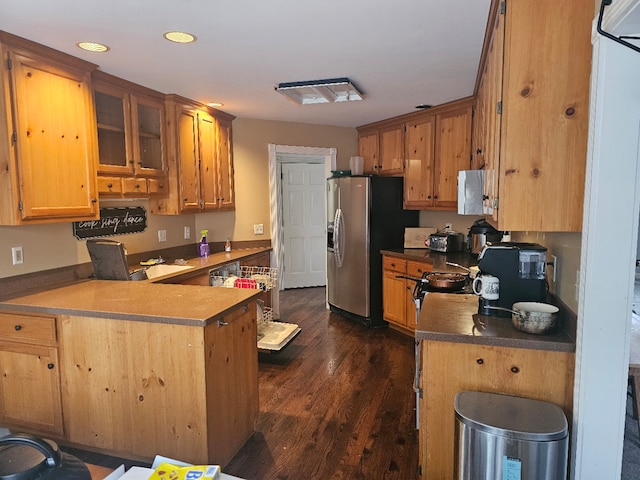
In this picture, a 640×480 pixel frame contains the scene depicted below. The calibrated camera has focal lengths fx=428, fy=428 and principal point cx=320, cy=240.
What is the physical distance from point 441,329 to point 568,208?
2.23 ft

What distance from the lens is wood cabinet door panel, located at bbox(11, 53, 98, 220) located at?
7.66 ft

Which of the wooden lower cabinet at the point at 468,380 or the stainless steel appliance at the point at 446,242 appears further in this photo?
the stainless steel appliance at the point at 446,242

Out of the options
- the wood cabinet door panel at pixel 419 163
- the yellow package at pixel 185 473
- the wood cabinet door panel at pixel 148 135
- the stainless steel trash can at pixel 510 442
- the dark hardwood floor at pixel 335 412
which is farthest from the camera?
the wood cabinet door panel at pixel 419 163

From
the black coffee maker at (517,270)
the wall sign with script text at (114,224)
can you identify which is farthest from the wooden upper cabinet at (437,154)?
the wall sign with script text at (114,224)

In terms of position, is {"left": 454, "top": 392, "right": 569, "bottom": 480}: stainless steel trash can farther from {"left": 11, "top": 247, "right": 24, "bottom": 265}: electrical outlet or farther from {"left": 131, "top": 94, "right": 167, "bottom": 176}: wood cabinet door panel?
{"left": 131, "top": 94, "right": 167, "bottom": 176}: wood cabinet door panel

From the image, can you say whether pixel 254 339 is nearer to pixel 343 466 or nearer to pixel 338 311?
pixel 343 466

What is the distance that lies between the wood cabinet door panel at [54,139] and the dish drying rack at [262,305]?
1165 millimetres

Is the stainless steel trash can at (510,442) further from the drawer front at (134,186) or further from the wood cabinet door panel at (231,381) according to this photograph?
the drawer front at (134,186)

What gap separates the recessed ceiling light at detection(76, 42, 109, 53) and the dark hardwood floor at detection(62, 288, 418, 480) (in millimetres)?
2248

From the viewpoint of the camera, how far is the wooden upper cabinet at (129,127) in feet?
9.71

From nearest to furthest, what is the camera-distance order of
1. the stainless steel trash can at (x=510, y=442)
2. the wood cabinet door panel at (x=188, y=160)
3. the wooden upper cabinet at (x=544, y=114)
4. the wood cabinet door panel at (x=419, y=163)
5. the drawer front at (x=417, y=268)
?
the stainless steel trash can at (x=510, y=442)
the wooden upper cabinet at (x=544, y=114)
the wood cabinet door panel at (x=188, y=160)
the drawer front at (x=417, y=268)
the wood cabinet door panel at (x=419, y=163)

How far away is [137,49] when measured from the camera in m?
2.50

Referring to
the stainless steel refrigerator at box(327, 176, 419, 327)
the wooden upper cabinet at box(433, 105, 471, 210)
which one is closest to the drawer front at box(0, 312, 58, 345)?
the stainless steel refrigerator at box(327, 176, 419, 327)

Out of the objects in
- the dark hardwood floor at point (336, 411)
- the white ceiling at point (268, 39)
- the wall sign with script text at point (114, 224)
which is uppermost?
the white ceiling at point (268, 39)
